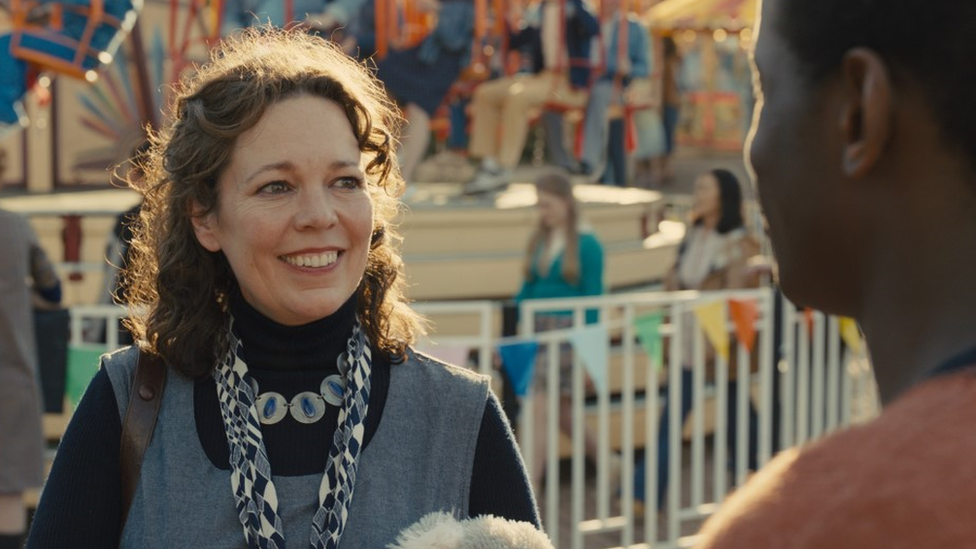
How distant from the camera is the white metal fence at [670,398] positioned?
5.36 meters

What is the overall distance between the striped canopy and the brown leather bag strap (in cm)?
1495

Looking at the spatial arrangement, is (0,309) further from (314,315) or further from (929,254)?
(929,254)

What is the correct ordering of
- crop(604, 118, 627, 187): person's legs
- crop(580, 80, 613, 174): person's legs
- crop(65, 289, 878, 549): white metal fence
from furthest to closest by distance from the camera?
crop(604, 118, 627, 187): person's legs
crop(580, 80, 613, 174): person's legs
crop(65, 289, 878, 549): white metal fence

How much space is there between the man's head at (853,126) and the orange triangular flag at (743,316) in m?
4.82

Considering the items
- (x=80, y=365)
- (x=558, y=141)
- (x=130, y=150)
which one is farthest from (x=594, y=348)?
(x=558, y=141)

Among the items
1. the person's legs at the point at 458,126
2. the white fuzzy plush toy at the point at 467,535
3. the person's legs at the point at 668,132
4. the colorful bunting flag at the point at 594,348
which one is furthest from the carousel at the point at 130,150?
the person's legs at the point at 668,132

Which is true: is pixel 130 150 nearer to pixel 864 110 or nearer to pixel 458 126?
pixel 864 110

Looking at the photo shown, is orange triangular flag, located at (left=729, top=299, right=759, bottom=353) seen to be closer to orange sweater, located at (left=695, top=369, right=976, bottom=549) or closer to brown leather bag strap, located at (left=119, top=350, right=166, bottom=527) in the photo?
brown leather bag strap, located at (left=119, top=350, right=166, bottom=527)

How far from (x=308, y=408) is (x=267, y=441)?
0.26 ft

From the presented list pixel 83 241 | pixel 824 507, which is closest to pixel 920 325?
pixel 824 507

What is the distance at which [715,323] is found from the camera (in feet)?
18.7

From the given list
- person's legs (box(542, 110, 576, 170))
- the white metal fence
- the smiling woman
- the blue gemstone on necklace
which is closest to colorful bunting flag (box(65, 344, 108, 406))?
the white metal fence

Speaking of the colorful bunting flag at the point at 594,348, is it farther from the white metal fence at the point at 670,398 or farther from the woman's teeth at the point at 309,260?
the woman's teeth at the point at 309,260

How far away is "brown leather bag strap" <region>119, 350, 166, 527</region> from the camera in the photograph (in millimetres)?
2027
